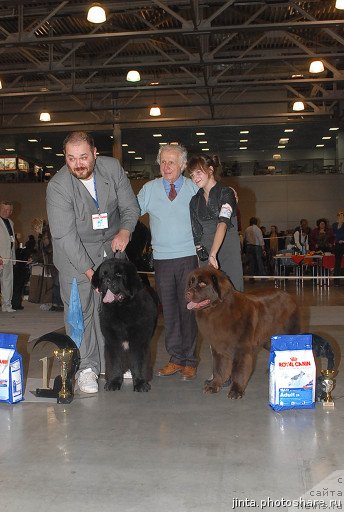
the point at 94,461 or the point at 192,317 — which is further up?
the point at 192,317

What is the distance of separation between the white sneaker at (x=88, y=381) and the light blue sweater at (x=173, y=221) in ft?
2.95

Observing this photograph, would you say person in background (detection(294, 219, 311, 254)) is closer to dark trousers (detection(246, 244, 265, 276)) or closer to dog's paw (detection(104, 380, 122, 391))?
dark trousers (detection(246, 244, 265, 276))

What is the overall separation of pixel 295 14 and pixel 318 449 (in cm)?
1162

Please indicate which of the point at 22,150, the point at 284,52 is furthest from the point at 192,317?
the point at 22,150

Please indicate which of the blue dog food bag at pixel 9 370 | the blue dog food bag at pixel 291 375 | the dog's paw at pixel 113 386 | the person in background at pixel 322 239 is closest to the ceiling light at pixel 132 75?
the person in background at pixel 322 239

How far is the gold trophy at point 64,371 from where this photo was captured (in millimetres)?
3441

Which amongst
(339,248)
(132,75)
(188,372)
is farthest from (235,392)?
(132,75)

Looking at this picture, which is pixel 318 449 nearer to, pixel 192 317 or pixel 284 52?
pixel 192 317

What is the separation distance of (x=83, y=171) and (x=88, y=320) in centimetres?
95

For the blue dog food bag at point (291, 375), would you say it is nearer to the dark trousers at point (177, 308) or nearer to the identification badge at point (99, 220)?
the dark trousers at point (177, 308)

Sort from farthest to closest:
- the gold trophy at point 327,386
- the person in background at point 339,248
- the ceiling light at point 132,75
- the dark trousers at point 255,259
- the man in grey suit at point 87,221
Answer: the dark trousers at point 255,259, the ceiling light at point 132,75, the person in background at point 339,248, the man in grey suit at point 87,221, the gold trophy at point 327,386

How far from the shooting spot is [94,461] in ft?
8.28

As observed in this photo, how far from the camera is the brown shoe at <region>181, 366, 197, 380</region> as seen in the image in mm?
4027

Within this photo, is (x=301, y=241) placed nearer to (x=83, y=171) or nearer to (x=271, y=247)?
(x=271, y=247)
